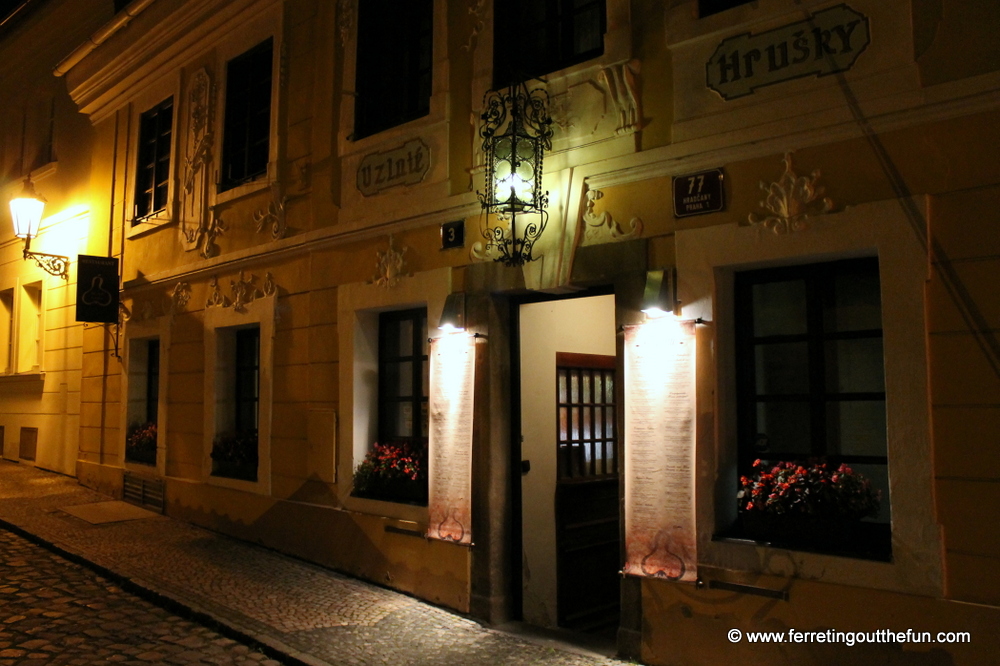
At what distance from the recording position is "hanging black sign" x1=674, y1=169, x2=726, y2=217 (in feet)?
17.8

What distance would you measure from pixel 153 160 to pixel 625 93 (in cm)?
854

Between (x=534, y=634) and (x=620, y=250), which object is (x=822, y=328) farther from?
(x=534, y=634)

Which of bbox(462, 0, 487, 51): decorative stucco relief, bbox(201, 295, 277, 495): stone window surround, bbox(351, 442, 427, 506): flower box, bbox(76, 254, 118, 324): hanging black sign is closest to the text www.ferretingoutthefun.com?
bbox(351, 442, 427, 506): flower box

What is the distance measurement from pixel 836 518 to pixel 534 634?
2.57m

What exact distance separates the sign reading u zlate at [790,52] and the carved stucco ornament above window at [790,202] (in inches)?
21.8

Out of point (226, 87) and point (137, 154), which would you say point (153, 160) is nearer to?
point (137, 154)

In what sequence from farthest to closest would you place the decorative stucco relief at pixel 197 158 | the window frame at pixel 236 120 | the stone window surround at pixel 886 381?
the decorative stucco relief at pixel 197 158
the window frame at pixel 236 120
the stone window surround at pixel 886 381

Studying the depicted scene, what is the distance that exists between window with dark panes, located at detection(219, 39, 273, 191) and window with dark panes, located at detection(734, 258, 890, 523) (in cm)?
639

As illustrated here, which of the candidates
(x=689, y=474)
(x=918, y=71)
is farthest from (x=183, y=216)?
(x=918, y=71)

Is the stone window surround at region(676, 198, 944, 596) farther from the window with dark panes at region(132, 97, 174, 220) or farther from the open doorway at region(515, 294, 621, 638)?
the window with dark panes at region(132, 97, 174, 220)

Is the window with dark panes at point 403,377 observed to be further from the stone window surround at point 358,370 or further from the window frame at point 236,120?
the window frame at point 236,120

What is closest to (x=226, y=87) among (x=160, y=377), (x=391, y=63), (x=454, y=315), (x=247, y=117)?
(x=247, y=117)

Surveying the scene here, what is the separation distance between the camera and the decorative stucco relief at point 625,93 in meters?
5.92

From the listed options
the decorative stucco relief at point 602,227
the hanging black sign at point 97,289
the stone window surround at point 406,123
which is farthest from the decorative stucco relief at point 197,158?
the decorative stucco relief at point 602,227
